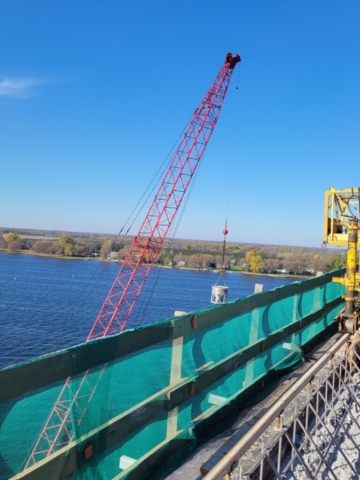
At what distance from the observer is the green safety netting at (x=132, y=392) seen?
7.04 ft

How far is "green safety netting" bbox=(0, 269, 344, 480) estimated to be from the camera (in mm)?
2146

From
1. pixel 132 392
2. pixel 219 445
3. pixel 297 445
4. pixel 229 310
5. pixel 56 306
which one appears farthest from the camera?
pixel 56 306

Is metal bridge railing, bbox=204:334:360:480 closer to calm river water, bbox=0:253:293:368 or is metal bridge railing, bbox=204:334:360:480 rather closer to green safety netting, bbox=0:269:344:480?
green safety netting, bbox=0:269:344:480

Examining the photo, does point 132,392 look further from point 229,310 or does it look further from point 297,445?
point 297,445

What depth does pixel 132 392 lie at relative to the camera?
2.85 m

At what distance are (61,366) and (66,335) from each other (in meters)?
33.3

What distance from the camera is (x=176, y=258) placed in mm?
112750

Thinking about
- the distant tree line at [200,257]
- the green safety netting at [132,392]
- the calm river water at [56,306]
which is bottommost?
the calm river water at [56,306]

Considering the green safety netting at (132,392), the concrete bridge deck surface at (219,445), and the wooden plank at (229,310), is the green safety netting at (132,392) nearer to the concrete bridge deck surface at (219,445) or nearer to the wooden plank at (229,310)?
the wooden plank at (229,310)

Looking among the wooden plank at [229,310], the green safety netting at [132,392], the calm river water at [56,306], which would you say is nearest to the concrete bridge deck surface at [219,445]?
the green safety netting at [132,392]

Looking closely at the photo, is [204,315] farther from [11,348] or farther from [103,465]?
[11,348]

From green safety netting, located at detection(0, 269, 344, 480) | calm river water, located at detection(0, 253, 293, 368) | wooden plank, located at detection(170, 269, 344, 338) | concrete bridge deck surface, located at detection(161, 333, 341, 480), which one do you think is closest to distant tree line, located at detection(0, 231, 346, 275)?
calm river water, located at detection(0, 253, 293, 368)

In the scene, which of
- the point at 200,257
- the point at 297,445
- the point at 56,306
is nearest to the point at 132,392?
the point at 297,445

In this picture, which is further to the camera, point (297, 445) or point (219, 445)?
point (297, 445)
